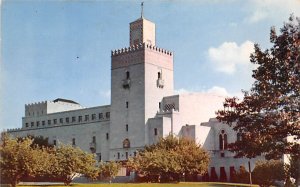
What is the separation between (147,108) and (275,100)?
44.1m

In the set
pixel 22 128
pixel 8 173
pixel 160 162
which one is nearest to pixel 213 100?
pixel 160 162

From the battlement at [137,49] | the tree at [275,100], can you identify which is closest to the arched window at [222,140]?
the battlement at [137,49]

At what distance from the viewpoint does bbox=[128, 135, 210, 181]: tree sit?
48.1 m

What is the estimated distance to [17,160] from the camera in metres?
33.7

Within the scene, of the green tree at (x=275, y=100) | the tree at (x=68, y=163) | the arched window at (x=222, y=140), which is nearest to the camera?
the green tree at (x=275, y=100)

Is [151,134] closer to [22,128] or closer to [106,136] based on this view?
[106,136]

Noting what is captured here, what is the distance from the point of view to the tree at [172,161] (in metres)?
48.1

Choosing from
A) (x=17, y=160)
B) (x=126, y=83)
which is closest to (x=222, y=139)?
(x=126, y=83)

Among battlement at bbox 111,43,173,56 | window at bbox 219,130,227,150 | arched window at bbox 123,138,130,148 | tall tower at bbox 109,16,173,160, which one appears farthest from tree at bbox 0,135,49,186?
battlement at bbox 111,43,173,56

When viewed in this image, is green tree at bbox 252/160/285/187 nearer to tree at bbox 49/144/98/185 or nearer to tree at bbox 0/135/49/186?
tree at bbox 49/144/98/185

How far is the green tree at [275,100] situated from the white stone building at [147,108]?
121 ft

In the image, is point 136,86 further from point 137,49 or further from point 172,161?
point 172,161

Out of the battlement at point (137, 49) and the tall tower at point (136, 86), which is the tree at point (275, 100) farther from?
the battlement at point (137, 49)

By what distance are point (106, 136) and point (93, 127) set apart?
5.21m
